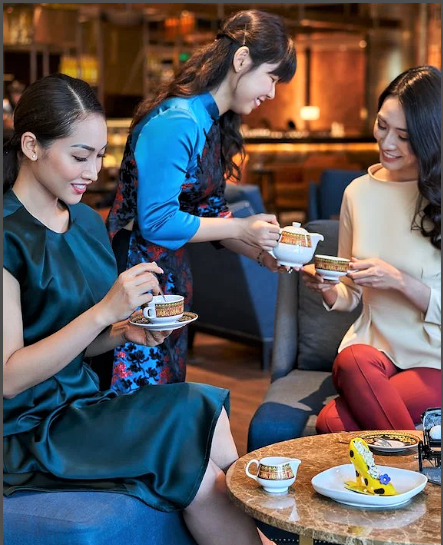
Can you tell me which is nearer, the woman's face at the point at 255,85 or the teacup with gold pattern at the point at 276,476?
the teacup with gold pattern at the point at 276,476

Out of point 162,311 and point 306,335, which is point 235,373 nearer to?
point 306,335

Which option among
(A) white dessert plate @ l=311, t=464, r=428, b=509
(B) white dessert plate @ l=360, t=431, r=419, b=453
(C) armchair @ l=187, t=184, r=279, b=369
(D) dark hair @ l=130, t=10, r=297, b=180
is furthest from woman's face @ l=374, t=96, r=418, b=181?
(C) armchair @ l=187, t=184, r=279, b=369

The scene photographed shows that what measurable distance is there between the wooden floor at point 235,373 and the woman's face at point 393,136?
162 cm

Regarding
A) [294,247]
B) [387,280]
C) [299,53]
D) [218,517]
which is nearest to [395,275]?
[387,280]

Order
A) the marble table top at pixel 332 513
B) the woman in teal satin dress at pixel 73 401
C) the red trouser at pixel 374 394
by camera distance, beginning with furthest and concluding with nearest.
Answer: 1. the red trouser at pixel 374 394
2. the woman in teal satin dress at pixel 73 401
3. the marble table top at pixel 332 513

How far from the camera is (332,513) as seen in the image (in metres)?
1.82

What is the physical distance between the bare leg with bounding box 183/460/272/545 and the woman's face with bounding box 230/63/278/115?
3.50 ft

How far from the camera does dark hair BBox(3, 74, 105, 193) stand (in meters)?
2.12

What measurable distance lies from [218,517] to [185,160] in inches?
38.9

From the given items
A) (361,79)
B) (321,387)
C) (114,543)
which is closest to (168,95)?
(321,387)

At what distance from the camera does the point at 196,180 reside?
2.77 m

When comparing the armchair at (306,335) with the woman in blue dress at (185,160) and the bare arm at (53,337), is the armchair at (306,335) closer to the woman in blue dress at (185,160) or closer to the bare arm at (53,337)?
the woman in blue dress at (185,160)

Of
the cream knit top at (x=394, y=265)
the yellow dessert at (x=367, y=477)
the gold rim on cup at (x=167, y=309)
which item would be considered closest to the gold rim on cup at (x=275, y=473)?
the yellow dessert at (x=367, y=477)

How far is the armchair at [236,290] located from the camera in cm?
521
